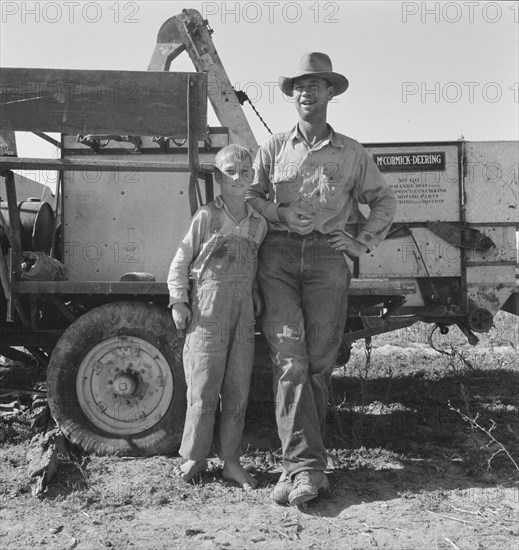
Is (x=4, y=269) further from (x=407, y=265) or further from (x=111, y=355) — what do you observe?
(x=407, y=265)

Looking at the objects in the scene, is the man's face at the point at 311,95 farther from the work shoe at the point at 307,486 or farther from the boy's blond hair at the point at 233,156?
the work shoe at the point at 307,486

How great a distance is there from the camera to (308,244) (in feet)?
12.9

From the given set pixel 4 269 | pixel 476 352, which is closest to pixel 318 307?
pixel 4 269

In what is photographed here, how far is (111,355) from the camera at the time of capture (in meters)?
4.50

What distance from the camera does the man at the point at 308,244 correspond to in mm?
3750

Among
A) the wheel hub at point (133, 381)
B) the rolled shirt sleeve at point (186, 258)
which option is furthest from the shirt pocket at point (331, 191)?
the wheel hub at point (133, 381)

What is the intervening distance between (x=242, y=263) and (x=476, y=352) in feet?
21.7

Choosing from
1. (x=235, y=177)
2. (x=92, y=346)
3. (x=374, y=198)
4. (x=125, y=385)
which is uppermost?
(x=235, y=177)

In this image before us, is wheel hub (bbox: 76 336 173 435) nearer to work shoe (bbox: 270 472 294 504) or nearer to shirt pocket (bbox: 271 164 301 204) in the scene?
work shoe (bbox: 270 472 294 504)

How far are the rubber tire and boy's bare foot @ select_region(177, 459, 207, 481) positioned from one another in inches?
18.4

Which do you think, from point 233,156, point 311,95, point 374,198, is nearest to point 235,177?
point 233,156

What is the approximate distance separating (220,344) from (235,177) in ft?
3.14

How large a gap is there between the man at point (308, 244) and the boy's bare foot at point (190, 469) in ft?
1.67

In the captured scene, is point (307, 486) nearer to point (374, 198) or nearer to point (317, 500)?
point (317, 500)
